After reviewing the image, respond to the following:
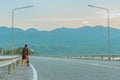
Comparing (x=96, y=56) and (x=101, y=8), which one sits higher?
(x=101, y=8)

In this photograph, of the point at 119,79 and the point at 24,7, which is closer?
the point at 119,79

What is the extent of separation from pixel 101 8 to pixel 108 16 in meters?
2.46

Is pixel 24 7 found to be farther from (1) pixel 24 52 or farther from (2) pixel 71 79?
(2) pixel 71 79

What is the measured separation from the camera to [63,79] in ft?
78.6

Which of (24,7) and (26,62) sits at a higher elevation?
(24,7)

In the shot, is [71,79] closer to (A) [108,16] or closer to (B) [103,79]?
(B) [103,79]

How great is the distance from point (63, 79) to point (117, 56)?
50.6 meters

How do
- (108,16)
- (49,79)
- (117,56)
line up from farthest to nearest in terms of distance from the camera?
(117,56) → (108,16) → (49,79)

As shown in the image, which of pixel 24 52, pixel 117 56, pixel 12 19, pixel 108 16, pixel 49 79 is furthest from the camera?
pixel 117 56

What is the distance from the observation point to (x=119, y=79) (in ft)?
75.3

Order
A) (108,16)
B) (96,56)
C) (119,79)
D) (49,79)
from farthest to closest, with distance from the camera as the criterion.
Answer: (96,56)
(108,16)
(49,79)
(119,79)

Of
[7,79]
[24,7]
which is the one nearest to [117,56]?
[24,7]

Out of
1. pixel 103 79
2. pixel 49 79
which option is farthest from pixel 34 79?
pixel 103 79

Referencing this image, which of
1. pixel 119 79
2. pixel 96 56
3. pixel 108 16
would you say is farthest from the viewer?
pixel 96 56
